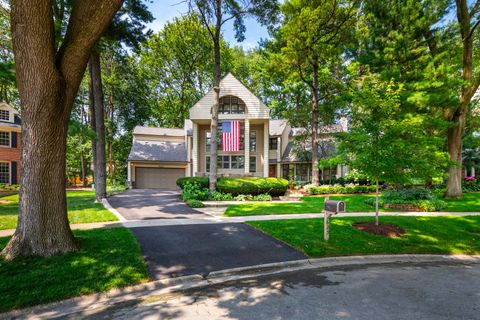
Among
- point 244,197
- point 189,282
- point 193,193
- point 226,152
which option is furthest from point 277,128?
point 189,282

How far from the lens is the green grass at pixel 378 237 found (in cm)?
611

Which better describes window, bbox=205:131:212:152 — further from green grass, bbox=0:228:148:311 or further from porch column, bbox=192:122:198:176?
green grass, bbox=0:228:148:311

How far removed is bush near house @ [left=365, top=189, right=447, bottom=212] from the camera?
11.3m

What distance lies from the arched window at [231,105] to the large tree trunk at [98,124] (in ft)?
31.5

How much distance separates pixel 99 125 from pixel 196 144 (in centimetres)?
814

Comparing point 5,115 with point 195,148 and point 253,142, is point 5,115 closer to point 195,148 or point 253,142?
point 195,148

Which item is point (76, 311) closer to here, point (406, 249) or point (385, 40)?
point (406, 249)

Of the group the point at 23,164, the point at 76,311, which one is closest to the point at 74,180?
the point at 23,164

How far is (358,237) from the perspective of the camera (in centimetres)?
683

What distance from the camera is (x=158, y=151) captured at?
83.7 ft

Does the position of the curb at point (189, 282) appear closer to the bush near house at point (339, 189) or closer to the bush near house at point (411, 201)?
the bush near house at point (411, 201)

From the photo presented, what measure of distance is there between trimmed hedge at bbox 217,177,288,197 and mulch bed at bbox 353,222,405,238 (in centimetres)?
773

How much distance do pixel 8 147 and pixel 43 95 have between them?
24471 mm


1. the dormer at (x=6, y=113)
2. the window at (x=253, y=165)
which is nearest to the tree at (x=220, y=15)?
the window at (x=253, y=165)
